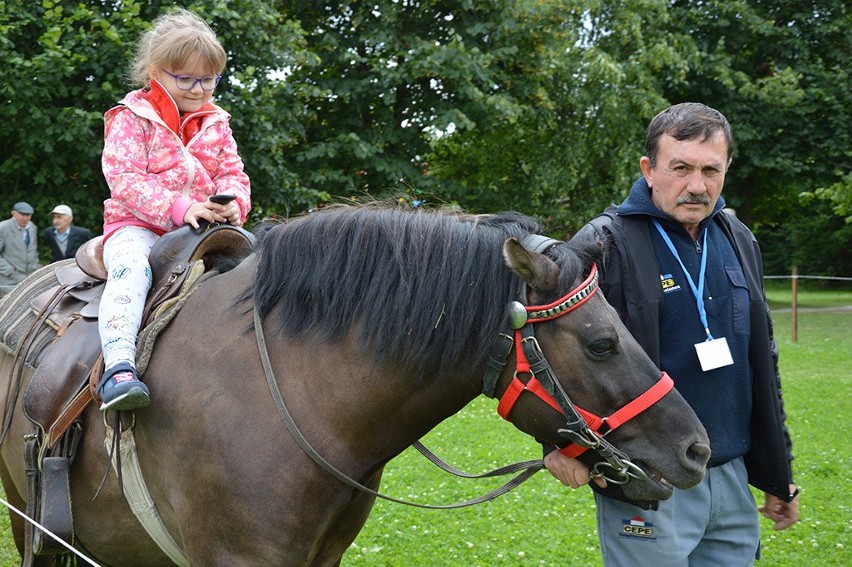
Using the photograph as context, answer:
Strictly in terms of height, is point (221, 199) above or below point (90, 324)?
above

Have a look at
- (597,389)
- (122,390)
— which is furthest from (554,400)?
(122,390)

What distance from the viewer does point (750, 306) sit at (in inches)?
104

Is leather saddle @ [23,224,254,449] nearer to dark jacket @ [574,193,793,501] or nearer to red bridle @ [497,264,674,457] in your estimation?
red bridle @ [497,264,674,457]

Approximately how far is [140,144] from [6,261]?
8.87 m

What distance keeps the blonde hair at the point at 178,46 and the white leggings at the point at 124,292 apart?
62 centimetres

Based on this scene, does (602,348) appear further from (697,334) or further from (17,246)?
(17,246)

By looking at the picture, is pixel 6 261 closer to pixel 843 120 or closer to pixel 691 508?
pixel 691 508

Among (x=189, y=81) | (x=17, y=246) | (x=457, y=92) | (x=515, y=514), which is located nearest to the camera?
(x=189, y=81)

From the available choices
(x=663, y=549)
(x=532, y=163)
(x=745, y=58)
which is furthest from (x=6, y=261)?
(x=745, y=58)

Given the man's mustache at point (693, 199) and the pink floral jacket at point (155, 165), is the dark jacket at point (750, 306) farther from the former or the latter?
the pink floral jacket at point (155, 165)

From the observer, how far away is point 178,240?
273 centimetres

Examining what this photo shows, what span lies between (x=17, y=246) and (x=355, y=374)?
965 cm

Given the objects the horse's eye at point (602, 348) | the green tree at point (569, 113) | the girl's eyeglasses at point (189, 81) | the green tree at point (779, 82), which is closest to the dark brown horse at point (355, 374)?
the horse's eye at point (602, 348)

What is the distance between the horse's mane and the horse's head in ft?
0.28
